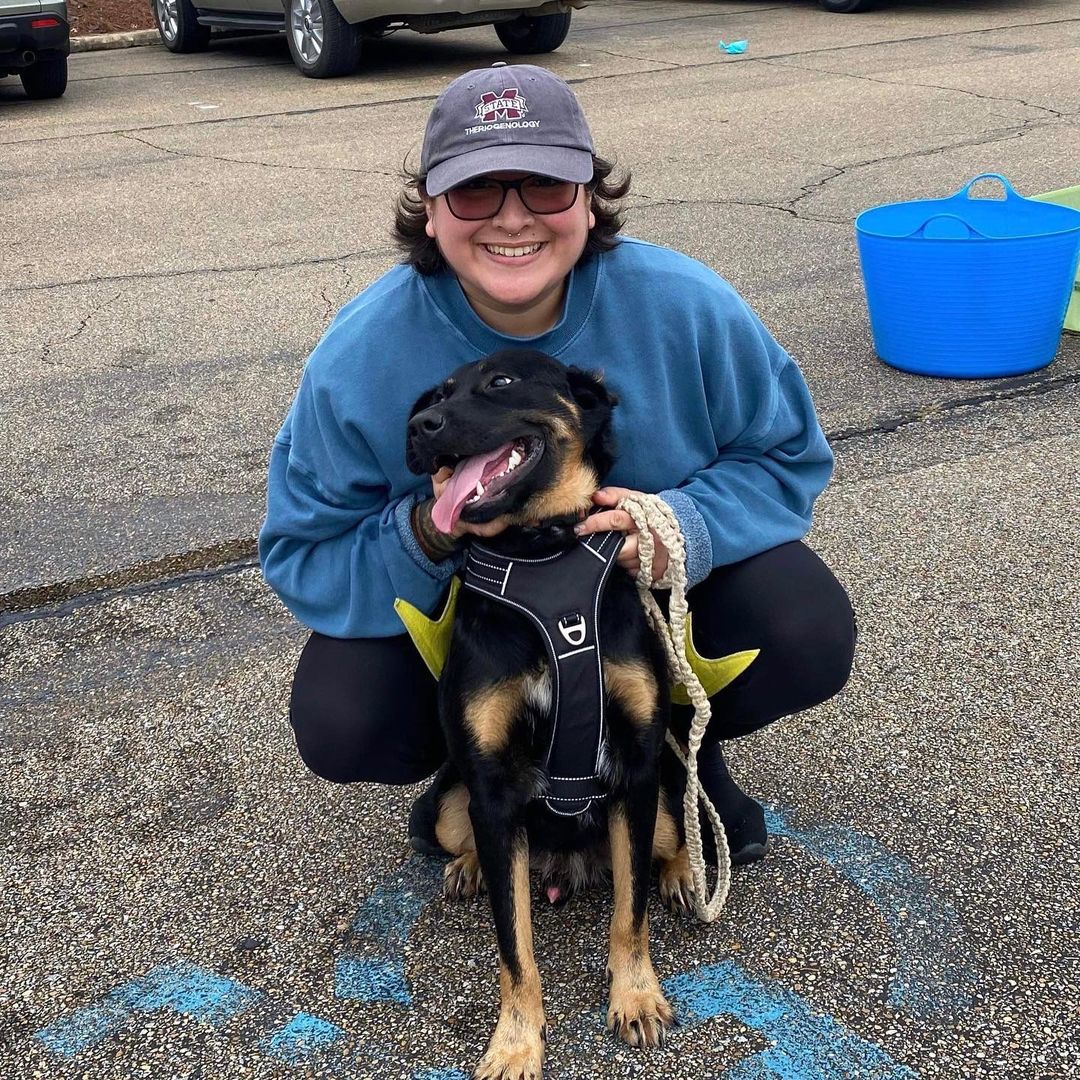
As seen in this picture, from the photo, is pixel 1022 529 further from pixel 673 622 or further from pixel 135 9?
pixel 135 9

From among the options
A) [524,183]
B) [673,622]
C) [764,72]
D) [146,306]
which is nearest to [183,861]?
[673,622]

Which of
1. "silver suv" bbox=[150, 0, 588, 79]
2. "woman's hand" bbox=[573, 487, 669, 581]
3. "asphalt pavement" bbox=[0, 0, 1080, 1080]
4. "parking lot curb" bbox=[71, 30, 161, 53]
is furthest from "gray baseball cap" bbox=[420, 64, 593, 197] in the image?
"parking lot curb" bbox=[71, 30, 161, 53]

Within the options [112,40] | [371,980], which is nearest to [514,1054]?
[371,980]

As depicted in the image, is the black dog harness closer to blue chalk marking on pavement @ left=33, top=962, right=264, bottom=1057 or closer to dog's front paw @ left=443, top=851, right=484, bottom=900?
dog's front paw @ left=443, top=851, right=484, bottom=900

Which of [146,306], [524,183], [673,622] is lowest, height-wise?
[146,306]

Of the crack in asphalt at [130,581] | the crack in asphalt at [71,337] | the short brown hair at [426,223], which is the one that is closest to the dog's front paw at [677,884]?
the short brown hair at [426,223]

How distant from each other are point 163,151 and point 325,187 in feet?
6.27

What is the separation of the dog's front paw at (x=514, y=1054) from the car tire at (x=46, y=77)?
1074 centimetres

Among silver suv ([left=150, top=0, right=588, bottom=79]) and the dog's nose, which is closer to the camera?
the dog's nose

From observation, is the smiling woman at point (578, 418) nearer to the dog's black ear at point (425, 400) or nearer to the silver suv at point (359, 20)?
the dog's black ear at point (425, 400)

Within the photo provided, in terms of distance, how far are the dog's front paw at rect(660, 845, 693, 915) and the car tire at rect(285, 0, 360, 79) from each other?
398 inches

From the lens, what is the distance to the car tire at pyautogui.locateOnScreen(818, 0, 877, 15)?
14.1 meters

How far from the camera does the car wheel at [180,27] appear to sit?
1334cm

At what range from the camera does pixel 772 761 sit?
9.74 ft
